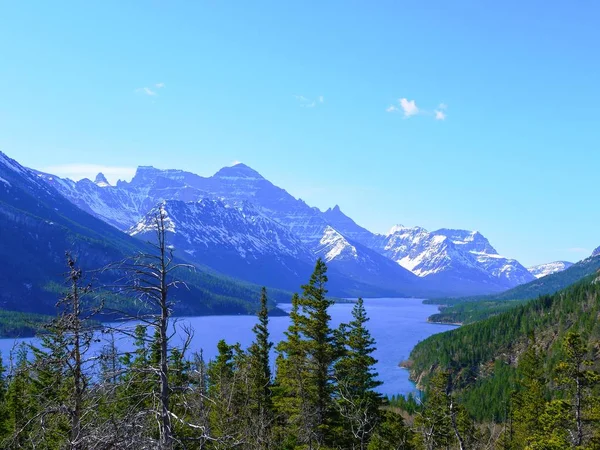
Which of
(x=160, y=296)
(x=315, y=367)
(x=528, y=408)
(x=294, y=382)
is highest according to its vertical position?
(x=160, y=296)

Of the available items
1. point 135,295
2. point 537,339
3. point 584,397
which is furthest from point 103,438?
point 537,339

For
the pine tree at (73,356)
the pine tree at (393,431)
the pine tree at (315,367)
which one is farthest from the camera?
the pine tree at (393,431)

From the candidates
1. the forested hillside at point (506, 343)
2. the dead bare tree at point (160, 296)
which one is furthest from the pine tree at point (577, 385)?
the forested hillside at point (506, 343)

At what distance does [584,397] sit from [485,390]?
94348 mm

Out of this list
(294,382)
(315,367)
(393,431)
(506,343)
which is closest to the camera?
(294,382)

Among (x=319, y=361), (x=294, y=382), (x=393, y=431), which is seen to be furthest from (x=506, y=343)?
(x=294, y=382)

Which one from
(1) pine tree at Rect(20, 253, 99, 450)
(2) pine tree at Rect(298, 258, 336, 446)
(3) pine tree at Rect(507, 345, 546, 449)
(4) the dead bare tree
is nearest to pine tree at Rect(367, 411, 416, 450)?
(2) pine tree at Rect(298, 258, 336, 446)

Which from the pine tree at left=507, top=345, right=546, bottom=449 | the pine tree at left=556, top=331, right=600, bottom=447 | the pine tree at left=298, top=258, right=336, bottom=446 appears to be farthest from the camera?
the pine tree at left=507, top=345, right=546, bottom=449

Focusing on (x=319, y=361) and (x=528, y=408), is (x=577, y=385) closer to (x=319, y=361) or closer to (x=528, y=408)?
(x=319, y=361)

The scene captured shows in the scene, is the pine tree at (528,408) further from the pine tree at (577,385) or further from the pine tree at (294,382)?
the pine tree at (294,382)

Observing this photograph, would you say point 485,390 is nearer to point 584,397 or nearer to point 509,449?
point 509,449

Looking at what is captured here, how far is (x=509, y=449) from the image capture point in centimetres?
Answer: 5944

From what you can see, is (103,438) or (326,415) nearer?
(103,438)

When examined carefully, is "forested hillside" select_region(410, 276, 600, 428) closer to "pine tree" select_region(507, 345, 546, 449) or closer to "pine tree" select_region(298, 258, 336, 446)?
"pine tree" select_region(507, 345, 546, 449)
